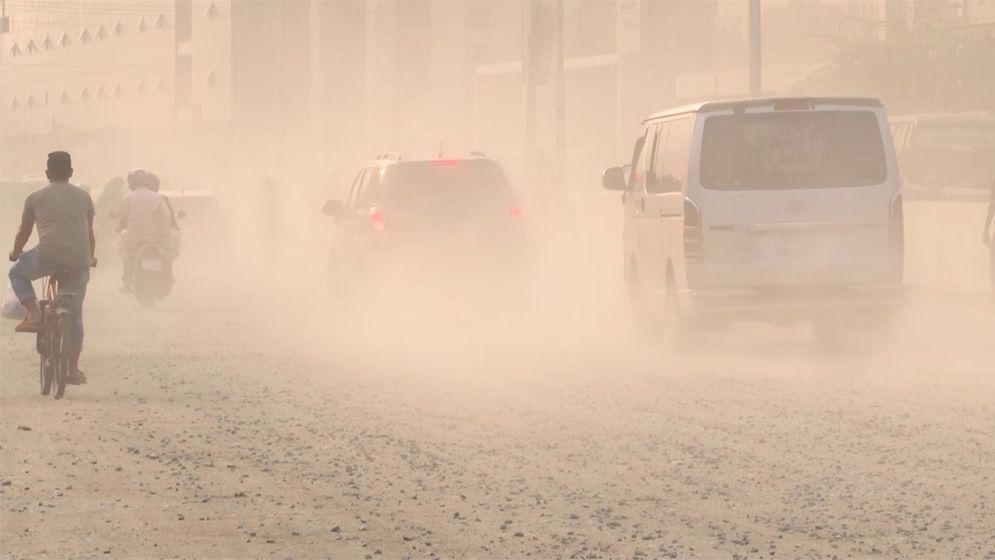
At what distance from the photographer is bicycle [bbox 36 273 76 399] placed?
15.4m

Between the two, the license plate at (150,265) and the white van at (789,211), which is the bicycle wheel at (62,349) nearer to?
the white van at (789,211)

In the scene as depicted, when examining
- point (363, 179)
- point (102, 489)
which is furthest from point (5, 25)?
point (102, 489)

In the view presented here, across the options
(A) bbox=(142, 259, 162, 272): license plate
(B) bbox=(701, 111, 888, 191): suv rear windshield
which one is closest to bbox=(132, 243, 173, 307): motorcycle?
(A) bbox=(142, 259, 162, 272): license plate

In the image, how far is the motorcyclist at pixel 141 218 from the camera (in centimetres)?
2655

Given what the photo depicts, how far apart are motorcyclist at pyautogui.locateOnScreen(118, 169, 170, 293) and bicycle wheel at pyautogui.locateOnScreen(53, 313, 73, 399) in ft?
36.7

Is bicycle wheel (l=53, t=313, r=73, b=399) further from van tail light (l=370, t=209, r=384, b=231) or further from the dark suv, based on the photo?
van tail light (l=370, t=209, r=384, b=231)

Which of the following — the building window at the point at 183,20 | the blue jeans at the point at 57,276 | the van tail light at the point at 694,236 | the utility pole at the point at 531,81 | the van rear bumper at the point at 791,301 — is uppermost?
the building window at the point at 183,20

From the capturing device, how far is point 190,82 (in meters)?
107

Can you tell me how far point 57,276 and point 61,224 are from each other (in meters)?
0.42

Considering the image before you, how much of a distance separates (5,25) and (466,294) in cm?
6693

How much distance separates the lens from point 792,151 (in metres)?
17.5

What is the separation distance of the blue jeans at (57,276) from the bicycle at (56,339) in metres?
0.04

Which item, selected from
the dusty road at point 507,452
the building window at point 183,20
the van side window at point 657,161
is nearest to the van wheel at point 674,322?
the dusty road at point 507,452

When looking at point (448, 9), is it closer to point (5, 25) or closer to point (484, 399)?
point (5, 25)
